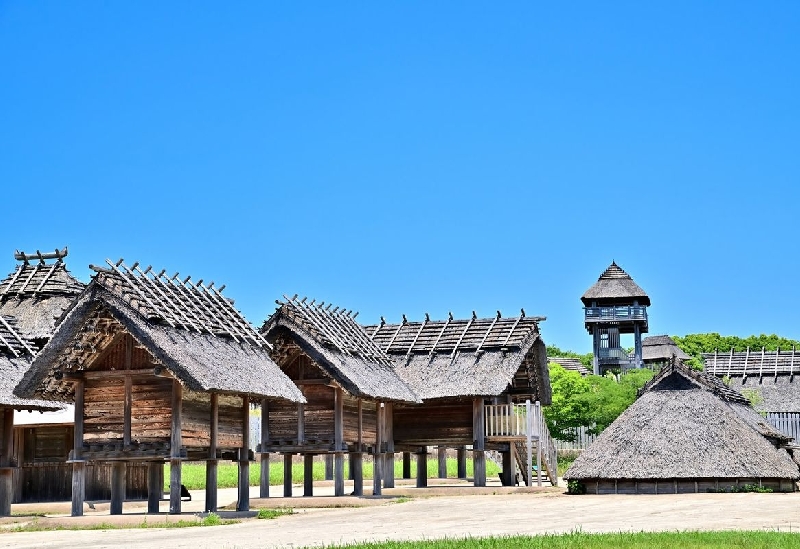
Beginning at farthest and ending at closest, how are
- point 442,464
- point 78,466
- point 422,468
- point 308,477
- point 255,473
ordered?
point 255,473
point 442,464
point 422,468
point 308,477
point 78,466

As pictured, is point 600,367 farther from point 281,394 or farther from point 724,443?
point 281,394

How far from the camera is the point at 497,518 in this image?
25.9 m

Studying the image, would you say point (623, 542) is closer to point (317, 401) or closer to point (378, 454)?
point (317, 401)

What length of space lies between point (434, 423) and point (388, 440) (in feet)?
5.99

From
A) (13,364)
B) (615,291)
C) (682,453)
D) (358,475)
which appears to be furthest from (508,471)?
(615,291)

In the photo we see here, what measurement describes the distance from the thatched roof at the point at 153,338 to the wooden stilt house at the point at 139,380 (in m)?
0.03

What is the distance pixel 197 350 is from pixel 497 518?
794cm

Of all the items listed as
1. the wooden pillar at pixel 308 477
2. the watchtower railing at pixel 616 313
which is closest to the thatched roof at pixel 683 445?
the wooden pillar at pixel 308 477

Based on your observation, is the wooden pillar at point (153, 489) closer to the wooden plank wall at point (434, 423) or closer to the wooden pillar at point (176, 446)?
the wooden pillar at point (176, 446)

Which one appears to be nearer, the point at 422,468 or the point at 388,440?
the point at 388,440

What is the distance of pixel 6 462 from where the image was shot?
29562 mm

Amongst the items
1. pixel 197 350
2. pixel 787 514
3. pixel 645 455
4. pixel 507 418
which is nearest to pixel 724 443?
pixel 645 455

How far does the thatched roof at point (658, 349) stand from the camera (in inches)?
4473

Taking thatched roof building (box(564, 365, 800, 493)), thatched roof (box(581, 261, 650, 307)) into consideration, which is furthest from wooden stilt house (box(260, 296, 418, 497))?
thatched roof (box(581, 261, 650, 307))
